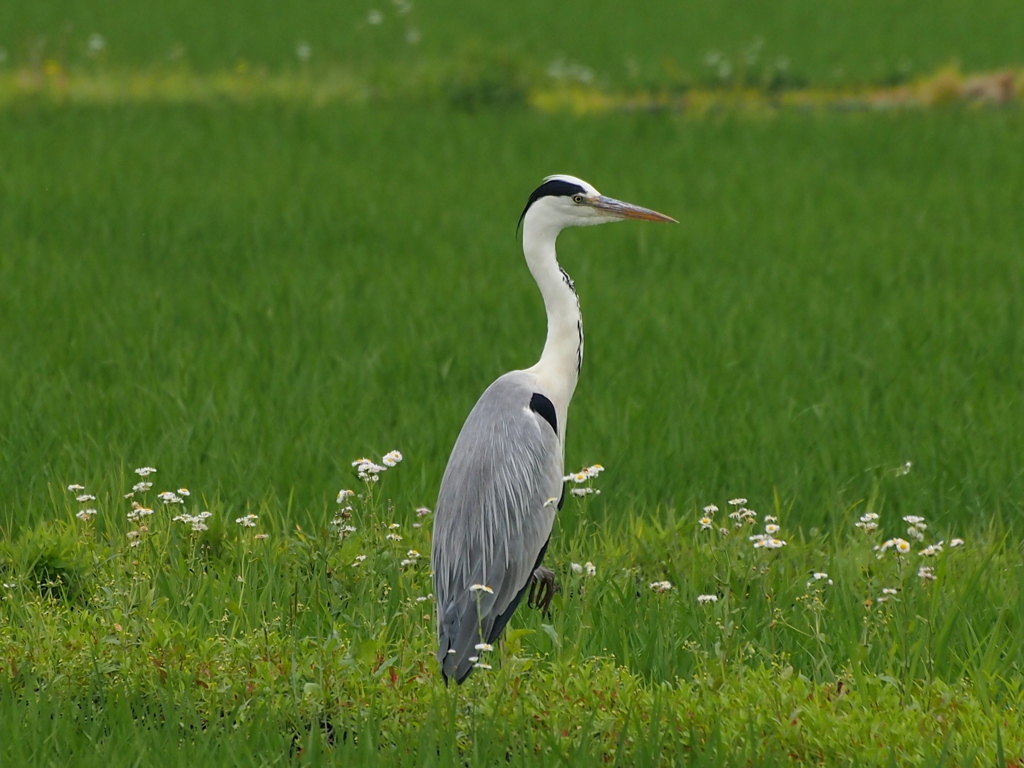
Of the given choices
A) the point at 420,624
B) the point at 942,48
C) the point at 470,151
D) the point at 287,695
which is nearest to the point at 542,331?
the point at 420,624

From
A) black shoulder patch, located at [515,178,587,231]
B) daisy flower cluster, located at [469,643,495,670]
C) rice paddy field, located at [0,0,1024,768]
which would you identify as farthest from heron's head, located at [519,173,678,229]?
daisy flower cluster, located at [469,643,495,670]

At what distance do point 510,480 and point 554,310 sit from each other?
0.71 m

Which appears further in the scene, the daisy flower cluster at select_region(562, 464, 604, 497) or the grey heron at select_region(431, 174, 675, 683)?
the daisy flower cluster at select_region(562, 464, 604, 497)

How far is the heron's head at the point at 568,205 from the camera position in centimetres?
442

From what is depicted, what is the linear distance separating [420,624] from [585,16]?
21.7 metres

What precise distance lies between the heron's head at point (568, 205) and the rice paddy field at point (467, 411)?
Result: 107cm

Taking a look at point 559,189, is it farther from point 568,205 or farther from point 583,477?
point 583,477

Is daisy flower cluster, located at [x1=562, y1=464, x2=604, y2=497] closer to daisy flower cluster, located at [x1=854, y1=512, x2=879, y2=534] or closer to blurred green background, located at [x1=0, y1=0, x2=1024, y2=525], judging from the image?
blurred green background, located at [x1=0, y1=0, x2=1024, y2=525]

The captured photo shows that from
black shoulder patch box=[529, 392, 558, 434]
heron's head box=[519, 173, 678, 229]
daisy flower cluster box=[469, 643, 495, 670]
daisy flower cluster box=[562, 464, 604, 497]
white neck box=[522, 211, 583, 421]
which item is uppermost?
heron's head box=[519, 173, 678, 229]

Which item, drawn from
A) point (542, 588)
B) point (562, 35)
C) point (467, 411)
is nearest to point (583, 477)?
point (542, 588)

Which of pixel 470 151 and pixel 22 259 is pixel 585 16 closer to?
pixel 470 151

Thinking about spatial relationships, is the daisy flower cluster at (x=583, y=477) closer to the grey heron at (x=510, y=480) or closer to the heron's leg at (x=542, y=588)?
the grey heron at (x=510, y=480)

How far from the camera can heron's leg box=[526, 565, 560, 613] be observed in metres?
4.20

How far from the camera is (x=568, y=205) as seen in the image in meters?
4.45
